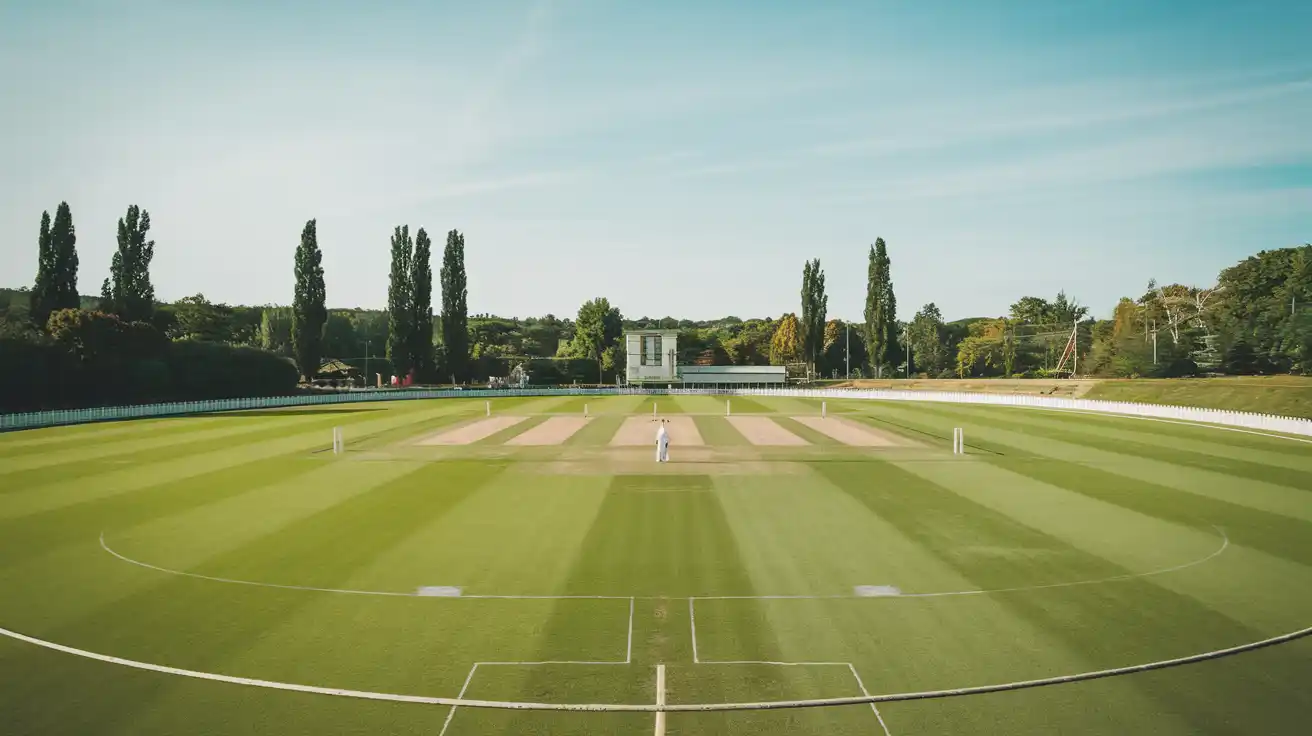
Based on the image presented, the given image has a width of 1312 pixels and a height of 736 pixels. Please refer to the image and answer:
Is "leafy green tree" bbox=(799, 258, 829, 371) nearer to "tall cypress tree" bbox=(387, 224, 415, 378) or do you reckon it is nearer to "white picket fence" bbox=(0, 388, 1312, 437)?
"white picket fence" bbox=(0, 388, 1312, 437)

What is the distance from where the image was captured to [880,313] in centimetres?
10781

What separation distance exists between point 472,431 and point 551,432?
467cm

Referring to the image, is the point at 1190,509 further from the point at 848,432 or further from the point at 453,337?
the point at 453,337

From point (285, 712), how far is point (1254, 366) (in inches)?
3929

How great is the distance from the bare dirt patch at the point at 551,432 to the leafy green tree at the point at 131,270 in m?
45.7

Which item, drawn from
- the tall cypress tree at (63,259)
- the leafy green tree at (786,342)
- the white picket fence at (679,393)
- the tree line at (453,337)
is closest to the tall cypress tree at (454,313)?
the tree line at (453,337)

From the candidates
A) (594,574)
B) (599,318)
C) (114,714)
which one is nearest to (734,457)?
(594,574)

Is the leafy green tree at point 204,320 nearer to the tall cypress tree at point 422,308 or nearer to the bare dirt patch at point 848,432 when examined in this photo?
the tall cypress tree at point 422,308

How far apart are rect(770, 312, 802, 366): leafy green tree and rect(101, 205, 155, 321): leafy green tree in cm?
9926

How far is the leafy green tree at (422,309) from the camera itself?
95000 millimetres

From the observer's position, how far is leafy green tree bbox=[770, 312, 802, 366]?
14450cm

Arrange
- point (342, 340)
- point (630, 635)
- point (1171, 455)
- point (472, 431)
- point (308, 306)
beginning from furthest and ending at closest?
point (342, 340), point (308, 306), point (472, 431), point (1171, 455), point (630, 635)

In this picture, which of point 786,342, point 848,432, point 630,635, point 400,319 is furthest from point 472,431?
point 786,342

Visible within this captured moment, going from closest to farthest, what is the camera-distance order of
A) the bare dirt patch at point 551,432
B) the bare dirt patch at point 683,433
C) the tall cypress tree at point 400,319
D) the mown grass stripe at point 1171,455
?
the mown grass stripe at point 1171,455
the bare dirt patch at point 683,433
the bare dirt patch at point 551,432
the tall cypress tree at point 400,319
